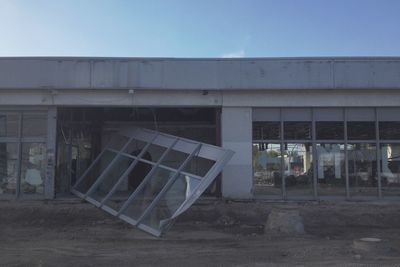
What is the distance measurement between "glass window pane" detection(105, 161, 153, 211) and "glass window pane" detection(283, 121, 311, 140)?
5713 mm

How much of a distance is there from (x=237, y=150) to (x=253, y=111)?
1.69 m

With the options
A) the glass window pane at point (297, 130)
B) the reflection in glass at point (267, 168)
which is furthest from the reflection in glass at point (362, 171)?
the reflection in glass at point (267, 168)

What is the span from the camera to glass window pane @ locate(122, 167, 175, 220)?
1548 cm

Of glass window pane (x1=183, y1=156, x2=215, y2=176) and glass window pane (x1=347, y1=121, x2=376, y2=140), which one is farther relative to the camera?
glass window pane (x1=347, y1=121, x2=376, y2=140)

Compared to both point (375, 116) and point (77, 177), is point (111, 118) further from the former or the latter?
point (375, 116)

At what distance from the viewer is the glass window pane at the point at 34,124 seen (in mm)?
20656

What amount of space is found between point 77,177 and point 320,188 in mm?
10424

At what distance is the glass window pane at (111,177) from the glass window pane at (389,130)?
9.96m

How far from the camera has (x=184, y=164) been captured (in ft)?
50.8

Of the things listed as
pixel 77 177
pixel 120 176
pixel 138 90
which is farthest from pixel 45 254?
pixel 77 177

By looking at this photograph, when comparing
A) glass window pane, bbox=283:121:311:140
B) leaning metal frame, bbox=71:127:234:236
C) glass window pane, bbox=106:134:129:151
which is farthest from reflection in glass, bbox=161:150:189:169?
glass window pane, bbox=283:121:311:140

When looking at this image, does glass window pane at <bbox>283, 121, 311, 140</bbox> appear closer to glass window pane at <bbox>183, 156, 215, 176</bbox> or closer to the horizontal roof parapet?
the horizontal roof parapet

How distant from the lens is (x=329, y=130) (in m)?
20.8

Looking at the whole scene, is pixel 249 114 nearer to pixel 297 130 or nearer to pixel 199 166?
pixel 297 130
